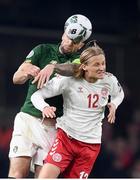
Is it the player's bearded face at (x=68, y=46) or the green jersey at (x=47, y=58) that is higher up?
the player's bearded face at (x=68, y=46)

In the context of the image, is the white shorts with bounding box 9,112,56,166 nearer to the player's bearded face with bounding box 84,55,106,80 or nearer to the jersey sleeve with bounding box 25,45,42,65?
the jersey sleeve with bounding box 25,45,42,65

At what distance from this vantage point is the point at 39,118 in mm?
6504

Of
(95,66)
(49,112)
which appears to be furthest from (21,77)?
(95,66)

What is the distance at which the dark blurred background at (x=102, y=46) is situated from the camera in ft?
34.4

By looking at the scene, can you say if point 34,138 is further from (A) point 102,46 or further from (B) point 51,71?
(A) point 102,46

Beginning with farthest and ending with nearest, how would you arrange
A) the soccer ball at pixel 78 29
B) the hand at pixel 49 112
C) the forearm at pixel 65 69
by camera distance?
1. the soccer ball at pixel 78 29
2. the forearm at pixel 65 69
3. the hand at pixel 49 112

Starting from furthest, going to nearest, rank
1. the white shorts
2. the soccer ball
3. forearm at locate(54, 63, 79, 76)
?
the white shorts → the soccer ball → forearm at locate(54, 63, 79, 76)

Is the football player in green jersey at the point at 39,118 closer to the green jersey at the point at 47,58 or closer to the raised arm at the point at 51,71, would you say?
the green jersey at the point at 47,58

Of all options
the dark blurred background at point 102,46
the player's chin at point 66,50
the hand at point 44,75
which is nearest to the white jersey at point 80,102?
the hand at point 44,75

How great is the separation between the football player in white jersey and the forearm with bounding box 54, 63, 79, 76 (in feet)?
0.11

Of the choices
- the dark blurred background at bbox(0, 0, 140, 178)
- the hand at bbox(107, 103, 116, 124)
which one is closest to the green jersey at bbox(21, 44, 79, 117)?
the hand at bbox(107, 103, 116, 124)

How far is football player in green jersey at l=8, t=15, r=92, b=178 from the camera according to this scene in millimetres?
6383

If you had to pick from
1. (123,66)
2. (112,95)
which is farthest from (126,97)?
(112,95)

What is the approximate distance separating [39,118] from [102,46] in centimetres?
430
